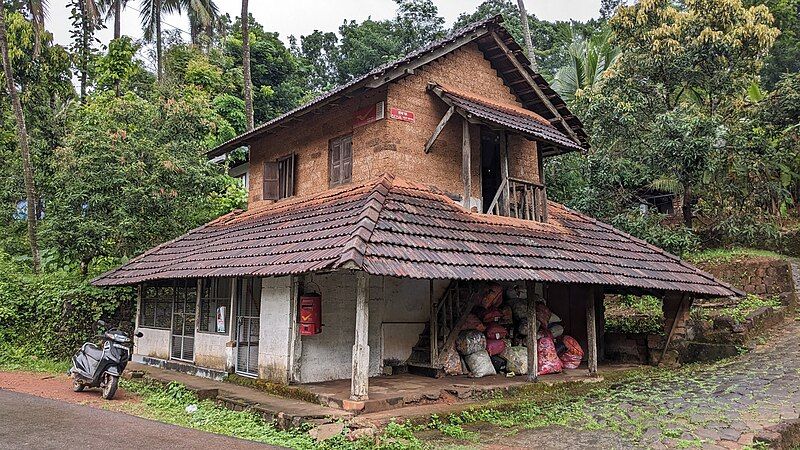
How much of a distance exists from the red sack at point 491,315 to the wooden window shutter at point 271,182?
531cm

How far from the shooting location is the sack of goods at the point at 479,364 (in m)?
9.96

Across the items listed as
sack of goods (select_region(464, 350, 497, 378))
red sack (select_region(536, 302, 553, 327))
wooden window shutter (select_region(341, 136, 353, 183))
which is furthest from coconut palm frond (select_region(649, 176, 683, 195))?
wooden window shutter (select_region(341, 136, 353, 183))

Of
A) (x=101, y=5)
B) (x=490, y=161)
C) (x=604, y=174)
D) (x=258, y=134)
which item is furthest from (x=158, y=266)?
(x=101, y=5)

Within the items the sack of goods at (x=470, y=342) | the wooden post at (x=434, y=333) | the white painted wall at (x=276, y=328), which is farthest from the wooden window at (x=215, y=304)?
the sack of goods at (x=470, y=342)

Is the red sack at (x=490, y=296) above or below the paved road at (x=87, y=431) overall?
above

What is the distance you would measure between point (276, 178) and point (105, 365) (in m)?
5.44

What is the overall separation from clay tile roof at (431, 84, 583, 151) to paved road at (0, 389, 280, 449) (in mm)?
6657

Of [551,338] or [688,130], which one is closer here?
[551,338]

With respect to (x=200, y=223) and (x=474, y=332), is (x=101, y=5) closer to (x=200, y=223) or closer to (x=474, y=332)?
(x=200, y=223)

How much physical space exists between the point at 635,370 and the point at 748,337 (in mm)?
3361

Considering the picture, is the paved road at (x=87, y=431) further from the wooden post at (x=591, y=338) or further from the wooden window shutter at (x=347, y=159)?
the wooden post at (x=591, y=338)

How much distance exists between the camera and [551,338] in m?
10.9

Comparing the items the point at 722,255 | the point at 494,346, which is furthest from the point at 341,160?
the point at 722,255

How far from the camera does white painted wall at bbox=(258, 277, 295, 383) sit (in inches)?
349
